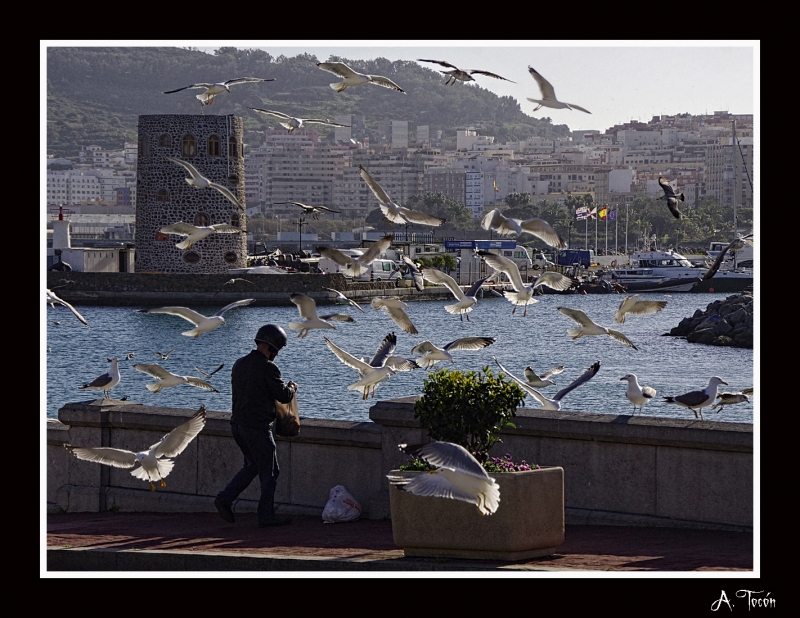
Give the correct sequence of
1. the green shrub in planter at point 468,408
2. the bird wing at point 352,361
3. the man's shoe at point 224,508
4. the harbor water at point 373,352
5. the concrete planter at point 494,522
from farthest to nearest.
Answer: the harbor water at point 373,352
the bird wing at point 352,361
the man's shoe at point 224,508
the green shrub in planter at point 468,408
the concrete planter at point 494,522

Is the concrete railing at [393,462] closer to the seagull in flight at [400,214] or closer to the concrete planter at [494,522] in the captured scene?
the concrete planter at [494,522]

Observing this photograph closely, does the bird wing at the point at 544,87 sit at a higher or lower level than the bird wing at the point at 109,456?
higher

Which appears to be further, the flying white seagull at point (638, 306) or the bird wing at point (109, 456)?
the flying white seagull at point (638, 306)

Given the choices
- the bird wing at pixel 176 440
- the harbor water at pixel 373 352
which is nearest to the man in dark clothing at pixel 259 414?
the bird wing at pixel 176 440

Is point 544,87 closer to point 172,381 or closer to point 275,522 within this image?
point 172,381

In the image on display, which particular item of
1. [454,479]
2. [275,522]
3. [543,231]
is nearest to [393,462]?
[275,522]

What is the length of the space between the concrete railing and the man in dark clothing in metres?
0.60

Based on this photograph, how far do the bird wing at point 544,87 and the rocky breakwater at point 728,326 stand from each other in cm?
3721

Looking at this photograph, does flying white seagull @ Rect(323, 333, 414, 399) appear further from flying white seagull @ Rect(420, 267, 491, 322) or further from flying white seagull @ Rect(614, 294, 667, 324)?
flying white seagull @ Rect(614, 294, 667, 324)

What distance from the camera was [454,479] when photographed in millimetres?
6395

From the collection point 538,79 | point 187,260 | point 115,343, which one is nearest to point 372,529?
point 538,79

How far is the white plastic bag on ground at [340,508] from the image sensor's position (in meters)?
8.52

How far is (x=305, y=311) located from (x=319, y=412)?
18.6m

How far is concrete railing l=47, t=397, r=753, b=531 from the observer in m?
7.70
